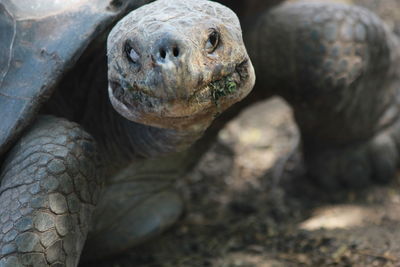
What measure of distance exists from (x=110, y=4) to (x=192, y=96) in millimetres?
727

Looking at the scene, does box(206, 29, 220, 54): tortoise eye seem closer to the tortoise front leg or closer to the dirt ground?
the tortoise front leg

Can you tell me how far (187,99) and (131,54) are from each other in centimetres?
21

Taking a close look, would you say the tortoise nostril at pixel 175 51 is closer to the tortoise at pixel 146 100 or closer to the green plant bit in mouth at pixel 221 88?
the tortoise at pixel 146 100

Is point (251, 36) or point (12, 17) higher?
point (12, 17)

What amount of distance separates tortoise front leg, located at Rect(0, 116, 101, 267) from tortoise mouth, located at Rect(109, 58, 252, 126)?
28 centimetres

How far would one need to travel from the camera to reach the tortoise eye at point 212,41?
1814mm

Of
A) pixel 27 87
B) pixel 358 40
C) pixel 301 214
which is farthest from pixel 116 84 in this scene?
pixel 301 214

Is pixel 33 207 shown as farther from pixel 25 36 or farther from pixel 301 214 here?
pixel 301 214

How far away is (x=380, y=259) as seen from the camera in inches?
104

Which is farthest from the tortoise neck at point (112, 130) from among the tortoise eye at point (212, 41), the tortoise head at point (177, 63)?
the tortoise eye at point (212, 41)

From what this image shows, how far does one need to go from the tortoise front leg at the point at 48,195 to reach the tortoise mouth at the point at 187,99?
275 millimetres

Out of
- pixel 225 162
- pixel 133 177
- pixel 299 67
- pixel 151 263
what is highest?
pixel 299 67

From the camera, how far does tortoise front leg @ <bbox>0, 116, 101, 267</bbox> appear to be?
1988 millimetres

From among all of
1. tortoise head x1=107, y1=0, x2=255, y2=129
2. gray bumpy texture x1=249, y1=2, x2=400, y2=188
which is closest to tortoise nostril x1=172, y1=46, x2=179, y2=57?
tortoise head x1=107, y1=0, x2=255, y2=129
